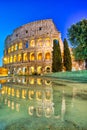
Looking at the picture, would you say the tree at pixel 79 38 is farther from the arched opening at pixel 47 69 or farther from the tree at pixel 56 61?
the arched opening at pixel 47 69

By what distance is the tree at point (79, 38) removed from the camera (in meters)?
28.0

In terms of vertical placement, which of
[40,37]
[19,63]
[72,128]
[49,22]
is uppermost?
[49,22]

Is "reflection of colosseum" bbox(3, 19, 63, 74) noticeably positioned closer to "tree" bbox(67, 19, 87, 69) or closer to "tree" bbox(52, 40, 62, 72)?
"tree" bbox(52, 40, 62, 72)

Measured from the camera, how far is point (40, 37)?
54500mm

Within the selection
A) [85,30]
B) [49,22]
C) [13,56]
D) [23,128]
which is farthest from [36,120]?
[13,56]

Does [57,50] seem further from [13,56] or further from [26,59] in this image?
[13,56]

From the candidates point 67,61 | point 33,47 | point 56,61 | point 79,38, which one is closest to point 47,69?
point 33,47

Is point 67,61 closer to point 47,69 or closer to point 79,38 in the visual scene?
point 47,69

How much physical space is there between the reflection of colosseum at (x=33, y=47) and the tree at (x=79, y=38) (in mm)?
20684

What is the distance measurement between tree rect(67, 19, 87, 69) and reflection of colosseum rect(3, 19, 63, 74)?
20.7 metres

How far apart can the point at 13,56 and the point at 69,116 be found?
5905 cm

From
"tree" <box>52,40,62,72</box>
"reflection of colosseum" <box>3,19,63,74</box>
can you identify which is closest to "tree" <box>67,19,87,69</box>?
"tree" <box>52,40,62,72</box>

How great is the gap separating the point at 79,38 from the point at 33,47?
90.0ft

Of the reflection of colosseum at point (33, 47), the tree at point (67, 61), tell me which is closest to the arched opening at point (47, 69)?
the reflection of colosseum at point (33, 47)
